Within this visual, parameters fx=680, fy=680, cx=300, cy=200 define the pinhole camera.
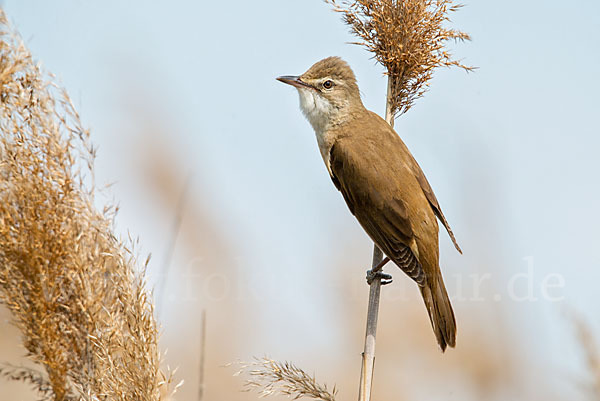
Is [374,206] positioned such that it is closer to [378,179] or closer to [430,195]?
[378,179]

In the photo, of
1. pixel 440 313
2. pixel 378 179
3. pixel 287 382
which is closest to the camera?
pixel 287 382

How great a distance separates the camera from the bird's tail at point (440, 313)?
2.80m

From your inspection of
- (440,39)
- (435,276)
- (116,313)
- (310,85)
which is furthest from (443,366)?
(116,313)

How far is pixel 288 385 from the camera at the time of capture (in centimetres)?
198

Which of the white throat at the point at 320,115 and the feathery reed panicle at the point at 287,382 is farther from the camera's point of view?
the white throat at the point at 320,115

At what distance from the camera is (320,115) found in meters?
3.42

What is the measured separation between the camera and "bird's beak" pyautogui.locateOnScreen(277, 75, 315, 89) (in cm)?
337

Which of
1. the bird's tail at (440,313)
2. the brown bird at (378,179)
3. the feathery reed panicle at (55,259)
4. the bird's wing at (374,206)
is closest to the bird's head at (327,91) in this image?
the brown bird at (378,179)

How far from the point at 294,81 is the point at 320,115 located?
21 centimetres

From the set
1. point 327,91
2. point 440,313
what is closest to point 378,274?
point 440,313

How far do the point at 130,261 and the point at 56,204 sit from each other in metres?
0.29

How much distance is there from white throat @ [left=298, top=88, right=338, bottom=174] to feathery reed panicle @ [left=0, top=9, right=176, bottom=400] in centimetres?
146

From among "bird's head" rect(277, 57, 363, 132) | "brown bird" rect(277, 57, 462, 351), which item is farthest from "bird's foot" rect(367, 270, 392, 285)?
"bird's head" rect(277, 57, 363, 132)

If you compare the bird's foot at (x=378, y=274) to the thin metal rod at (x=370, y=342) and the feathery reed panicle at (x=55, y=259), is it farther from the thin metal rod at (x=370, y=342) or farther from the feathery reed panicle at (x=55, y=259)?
the feathery reed panicle at (x=55, y=259)
